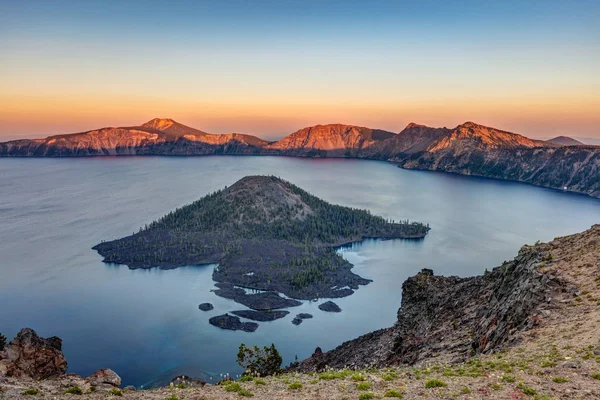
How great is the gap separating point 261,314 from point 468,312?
250 feet

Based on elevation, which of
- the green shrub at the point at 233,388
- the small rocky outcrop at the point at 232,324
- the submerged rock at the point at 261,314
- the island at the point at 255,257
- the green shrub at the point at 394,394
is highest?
the green shrub at the point at 394,394

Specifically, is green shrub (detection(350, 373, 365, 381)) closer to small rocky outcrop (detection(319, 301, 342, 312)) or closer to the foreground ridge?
the foreground ridge

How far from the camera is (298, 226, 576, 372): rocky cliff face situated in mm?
37312

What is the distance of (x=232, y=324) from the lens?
4333 inches

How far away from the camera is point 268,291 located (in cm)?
13325

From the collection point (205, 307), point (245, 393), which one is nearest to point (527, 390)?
point (245, 393)

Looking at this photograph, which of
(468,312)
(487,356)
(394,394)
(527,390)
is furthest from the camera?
(468,312)

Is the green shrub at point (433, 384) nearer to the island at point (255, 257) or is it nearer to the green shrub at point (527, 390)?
the green shrub at point (527, 390)

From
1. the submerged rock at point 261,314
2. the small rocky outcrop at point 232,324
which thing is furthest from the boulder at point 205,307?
the submerged rock at point 261,314

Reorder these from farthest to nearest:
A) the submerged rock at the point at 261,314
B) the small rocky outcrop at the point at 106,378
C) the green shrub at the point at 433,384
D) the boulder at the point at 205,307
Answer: the boulder at the point at 205,307, the submerged rock at the point at 261,314, the small rocky outcrop at the point at 106,378, the green shrub at the point at 433,384

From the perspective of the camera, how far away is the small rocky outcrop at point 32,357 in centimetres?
4591

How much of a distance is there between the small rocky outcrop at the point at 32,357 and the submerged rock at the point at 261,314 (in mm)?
65244

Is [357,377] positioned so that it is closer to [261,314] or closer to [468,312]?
[468,312]

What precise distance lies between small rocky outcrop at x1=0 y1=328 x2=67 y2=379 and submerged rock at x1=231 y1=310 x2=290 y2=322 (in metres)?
65.2
